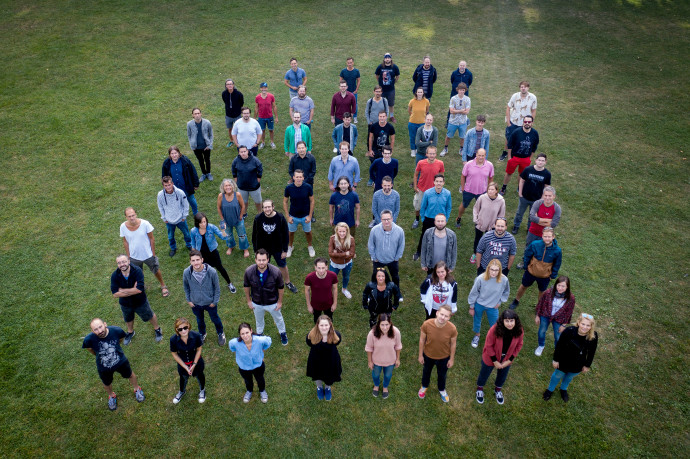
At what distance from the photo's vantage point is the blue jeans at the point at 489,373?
7.14 metres

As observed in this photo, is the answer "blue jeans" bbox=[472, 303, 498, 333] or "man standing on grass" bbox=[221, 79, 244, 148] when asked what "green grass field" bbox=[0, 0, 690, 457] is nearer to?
"blue jeans" bbox=[472, 303, 498, 333]

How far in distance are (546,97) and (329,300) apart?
14.0 meters

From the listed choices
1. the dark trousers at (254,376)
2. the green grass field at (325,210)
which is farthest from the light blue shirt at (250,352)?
the green grass field at (325,210)

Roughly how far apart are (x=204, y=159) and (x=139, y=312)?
220 inches

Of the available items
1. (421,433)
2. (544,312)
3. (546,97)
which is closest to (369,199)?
(544,312)

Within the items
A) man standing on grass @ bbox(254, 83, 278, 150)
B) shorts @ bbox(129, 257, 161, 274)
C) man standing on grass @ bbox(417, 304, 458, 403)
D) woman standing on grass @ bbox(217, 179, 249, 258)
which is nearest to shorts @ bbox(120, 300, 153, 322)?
shorts @ bbox(129, 257, 161, 274)

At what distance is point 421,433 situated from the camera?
6.94m

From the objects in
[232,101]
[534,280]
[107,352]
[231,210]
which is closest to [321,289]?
[231,210]

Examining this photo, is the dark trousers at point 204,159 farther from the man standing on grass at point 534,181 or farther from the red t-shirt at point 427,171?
the man standing on grass at point 534,181

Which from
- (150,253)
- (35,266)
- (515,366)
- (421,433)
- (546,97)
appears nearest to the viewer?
(421,433)

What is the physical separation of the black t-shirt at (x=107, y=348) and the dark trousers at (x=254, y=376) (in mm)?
2046

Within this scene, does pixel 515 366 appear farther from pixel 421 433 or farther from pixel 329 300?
pixel 329 300

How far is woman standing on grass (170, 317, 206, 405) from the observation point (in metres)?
6.73

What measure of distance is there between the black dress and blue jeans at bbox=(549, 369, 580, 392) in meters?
3.62
